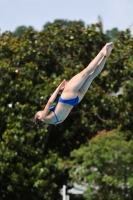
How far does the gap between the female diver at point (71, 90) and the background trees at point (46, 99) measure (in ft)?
27.4

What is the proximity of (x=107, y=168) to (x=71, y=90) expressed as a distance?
27.7ft

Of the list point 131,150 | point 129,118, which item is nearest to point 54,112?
point 131,150

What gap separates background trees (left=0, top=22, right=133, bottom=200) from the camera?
16.9 meters

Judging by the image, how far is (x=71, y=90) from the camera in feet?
26.2

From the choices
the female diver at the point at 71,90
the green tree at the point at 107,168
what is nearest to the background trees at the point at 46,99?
the green tree at the point at 107,168

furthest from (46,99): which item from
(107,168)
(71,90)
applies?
(71,90)

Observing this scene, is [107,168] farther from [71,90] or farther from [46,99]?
[71,90]

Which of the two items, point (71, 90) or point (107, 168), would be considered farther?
point (107, 168)

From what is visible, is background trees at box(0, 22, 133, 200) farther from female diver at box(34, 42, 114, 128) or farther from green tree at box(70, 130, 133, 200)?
female diver at box(34, 42, 114, 128)

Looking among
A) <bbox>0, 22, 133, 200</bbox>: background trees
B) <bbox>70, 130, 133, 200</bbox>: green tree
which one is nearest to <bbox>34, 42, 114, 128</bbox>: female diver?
<bbox>70, 130, 133, 200</bbox>: green tree

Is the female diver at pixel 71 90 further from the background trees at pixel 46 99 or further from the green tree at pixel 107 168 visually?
the background trees at pixel 46 99

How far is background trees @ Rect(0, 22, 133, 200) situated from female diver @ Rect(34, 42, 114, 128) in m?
8.34

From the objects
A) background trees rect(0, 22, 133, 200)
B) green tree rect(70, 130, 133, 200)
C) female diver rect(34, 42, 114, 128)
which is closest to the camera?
female diver rect(34, 42, 114, 128)

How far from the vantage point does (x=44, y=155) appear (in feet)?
59.0
